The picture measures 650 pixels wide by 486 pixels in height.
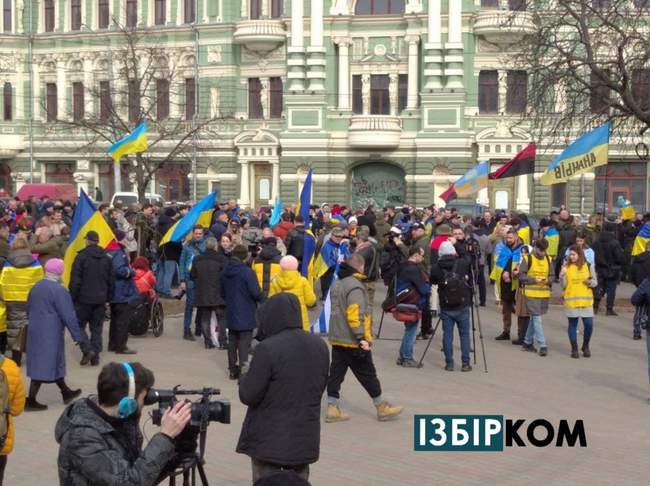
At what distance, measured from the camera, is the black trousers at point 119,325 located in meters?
14.6

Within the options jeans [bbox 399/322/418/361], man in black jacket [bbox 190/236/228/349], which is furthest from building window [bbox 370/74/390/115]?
jeans [bbox 399/322/418/361]

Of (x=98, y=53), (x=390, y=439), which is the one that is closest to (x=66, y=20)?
(x=98, y=53)

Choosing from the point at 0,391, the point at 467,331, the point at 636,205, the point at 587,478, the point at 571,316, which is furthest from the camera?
the point at 636,205

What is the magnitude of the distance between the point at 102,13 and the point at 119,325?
37375 millimetres

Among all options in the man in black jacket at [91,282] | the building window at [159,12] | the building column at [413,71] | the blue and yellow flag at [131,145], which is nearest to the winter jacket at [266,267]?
the man in black jacket at [91,282]

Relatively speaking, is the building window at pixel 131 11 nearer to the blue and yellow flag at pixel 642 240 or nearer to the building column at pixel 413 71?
the building column at pixel 413 71

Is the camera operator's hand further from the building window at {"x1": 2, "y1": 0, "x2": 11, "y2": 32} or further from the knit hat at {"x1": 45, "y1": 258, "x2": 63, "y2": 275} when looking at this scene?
the building window at {"x1": 2, "y1": 0, "x2": 11, "y2": 32}

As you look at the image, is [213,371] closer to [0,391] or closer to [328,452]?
[328,452]

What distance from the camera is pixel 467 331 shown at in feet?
44.1

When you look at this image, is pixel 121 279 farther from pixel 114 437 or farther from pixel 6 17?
pixel 6 17

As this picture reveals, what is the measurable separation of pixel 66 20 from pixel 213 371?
130 feet

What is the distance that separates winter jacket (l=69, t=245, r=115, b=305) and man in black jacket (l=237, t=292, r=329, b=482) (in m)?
7.66

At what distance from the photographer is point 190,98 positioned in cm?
4769

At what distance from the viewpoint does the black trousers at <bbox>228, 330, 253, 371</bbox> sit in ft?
41.7
